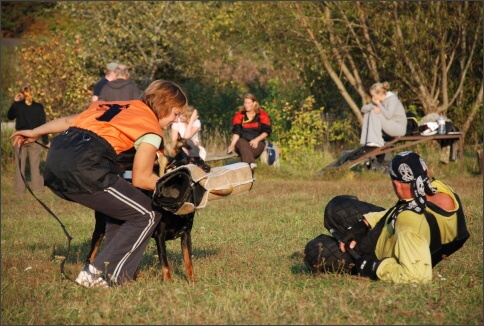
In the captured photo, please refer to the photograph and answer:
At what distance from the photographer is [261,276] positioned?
6.89 meters

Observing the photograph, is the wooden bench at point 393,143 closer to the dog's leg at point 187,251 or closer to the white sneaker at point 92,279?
the dog's leg at point 187,251

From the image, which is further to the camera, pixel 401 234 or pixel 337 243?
pixel 337 243

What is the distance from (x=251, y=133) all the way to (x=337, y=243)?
8.84 meters

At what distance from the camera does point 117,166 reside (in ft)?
20.3

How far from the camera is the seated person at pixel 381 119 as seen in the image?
604 inches

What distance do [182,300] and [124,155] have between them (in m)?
1.19

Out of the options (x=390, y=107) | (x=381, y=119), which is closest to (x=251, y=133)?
(x=381, y=119)

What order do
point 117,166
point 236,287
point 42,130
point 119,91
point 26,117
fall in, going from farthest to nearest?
point 26,117 < point 119,91 < point 42,130 < point 236,287 < point 117,166

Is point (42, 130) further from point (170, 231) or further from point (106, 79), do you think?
point (106, 79)

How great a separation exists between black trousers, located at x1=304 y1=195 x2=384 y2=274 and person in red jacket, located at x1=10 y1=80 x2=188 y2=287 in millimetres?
1397

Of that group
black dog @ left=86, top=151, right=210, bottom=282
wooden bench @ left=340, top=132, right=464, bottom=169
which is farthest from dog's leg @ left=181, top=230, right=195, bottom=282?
wooden bench @ left=340, top=132, right=464, bottom=169

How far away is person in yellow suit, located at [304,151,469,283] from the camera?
606cm

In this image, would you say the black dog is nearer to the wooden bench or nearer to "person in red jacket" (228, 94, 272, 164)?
"person in red jacket" (228, 94, 272, 164)

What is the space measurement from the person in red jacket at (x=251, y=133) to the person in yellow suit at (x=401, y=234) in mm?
8529
